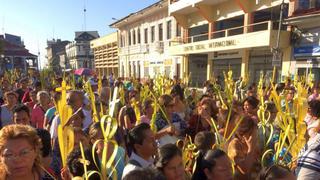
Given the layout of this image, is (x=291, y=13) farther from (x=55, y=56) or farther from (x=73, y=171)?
(x=55, y=56)

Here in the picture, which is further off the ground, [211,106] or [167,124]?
[211,106]

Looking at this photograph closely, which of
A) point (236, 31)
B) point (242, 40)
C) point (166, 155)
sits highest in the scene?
point (236, 31)

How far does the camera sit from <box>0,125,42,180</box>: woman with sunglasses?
208 cm

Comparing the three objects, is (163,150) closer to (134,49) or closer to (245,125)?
(245,125)

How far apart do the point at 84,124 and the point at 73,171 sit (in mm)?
2099

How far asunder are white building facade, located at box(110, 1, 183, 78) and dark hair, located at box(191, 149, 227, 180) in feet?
61.1

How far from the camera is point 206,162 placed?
8.12 feet

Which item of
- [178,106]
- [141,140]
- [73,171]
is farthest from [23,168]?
[178,106]

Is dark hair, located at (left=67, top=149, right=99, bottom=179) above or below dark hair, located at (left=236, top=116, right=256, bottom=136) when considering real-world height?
below

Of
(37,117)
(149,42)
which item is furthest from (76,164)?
(149,42)

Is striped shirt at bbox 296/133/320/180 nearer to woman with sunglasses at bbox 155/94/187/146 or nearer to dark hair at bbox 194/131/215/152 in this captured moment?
dark hair at bbox 194/131/215/152

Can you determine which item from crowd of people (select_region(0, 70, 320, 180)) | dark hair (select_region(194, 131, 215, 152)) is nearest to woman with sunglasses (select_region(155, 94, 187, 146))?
crowd of people (select_region(0, 70, 320, 180))

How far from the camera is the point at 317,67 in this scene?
1233 centimetres

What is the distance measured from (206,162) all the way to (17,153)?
137 centimetres
